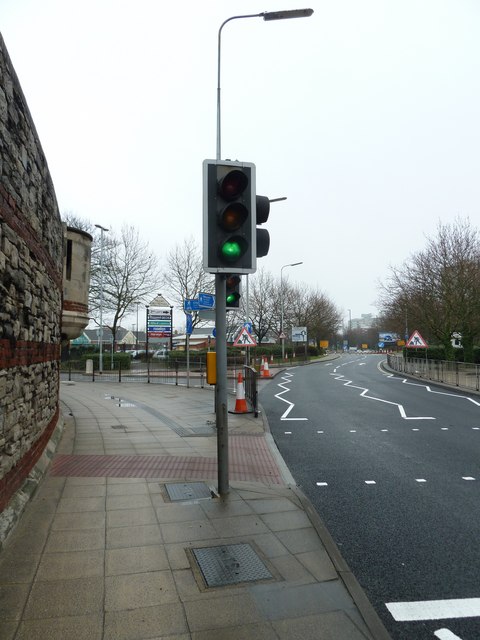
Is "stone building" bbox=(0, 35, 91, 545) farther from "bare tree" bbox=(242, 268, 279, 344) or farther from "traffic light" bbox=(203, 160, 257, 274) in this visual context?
"bare tree" bbox=(242, 268, 279, 344)

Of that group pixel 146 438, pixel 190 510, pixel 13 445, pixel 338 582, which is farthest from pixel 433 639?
pixel 146 438

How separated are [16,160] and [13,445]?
3.03 m

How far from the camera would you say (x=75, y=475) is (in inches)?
235

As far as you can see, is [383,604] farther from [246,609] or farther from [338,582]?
[246,609]

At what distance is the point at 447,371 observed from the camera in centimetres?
2198

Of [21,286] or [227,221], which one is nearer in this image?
[21,286]

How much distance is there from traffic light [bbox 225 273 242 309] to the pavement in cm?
252

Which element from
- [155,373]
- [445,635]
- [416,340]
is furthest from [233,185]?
[155,373]

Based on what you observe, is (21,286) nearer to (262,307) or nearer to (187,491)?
(187,491)

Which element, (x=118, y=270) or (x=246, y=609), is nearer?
(x=246, y=609)

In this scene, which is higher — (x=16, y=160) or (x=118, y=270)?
(x=118, y=270)

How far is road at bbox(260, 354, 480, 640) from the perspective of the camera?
326 cm

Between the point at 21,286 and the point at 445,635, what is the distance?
500 centimetres

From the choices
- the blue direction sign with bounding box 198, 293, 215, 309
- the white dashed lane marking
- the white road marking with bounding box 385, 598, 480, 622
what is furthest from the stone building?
the blue direction sign with bounding box 198, 293, 215, 309
